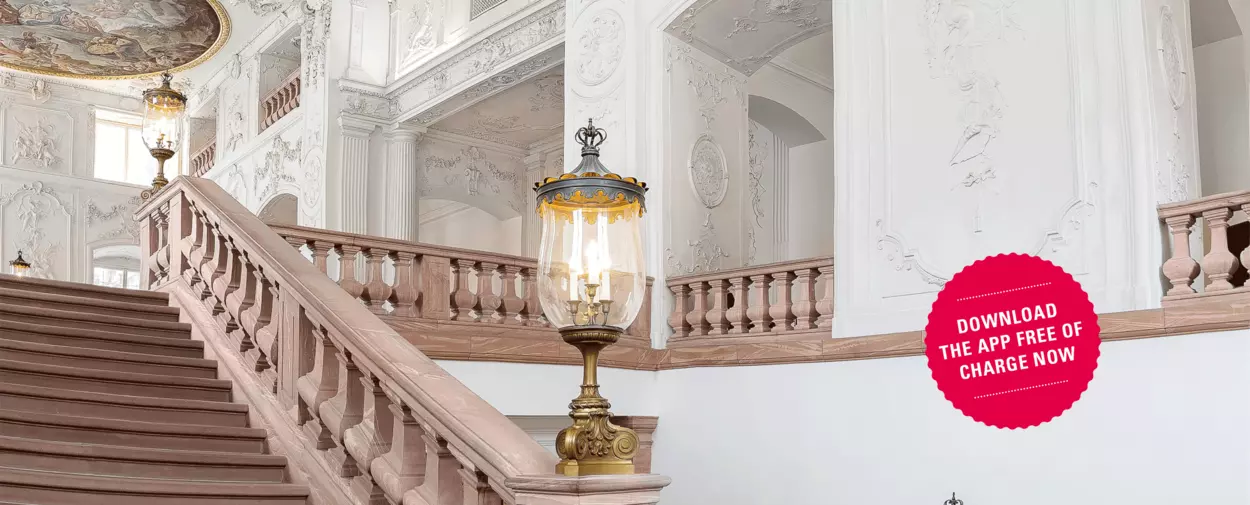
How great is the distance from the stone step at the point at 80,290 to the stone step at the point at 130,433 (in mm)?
1778

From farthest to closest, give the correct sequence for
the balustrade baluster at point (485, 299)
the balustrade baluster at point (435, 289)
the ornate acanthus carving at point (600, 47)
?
1. the ornate acanthus carving at point (600, 47)
2. the balustrade baluster at point (485, 299)
3. the balustrade baluster at point (435, 289)

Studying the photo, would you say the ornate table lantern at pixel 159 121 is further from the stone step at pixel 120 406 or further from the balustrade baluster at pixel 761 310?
the balustrade baluster at pixel 761 310

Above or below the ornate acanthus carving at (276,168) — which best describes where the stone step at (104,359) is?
below

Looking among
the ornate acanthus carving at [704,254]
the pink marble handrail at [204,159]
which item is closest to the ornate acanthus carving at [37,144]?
the pink marble handrail at [204,159]

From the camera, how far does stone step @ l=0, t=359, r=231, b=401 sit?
4594 millimetres

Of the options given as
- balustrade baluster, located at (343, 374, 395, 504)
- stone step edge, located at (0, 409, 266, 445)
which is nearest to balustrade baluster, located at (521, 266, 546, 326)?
stone step edge, located at (0, 409, 266, 445)

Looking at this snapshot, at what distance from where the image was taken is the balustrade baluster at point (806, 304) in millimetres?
7613

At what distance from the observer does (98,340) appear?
207 inches

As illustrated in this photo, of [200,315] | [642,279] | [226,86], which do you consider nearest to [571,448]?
[642,279]

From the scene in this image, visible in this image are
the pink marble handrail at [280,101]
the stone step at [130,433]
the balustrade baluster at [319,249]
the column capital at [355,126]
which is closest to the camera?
the stone step at [130,433]

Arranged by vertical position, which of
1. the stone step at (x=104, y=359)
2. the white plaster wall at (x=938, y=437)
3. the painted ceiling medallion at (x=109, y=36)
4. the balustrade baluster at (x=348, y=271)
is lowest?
the white plaster wall at (x=938, y=437)

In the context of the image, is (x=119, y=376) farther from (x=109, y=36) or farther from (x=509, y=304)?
(x=109, y=36)

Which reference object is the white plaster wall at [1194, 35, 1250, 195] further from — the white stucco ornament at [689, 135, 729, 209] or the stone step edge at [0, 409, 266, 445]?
the stone step edge at [0, 409, 266, 445]

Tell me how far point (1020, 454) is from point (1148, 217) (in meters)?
1.56
